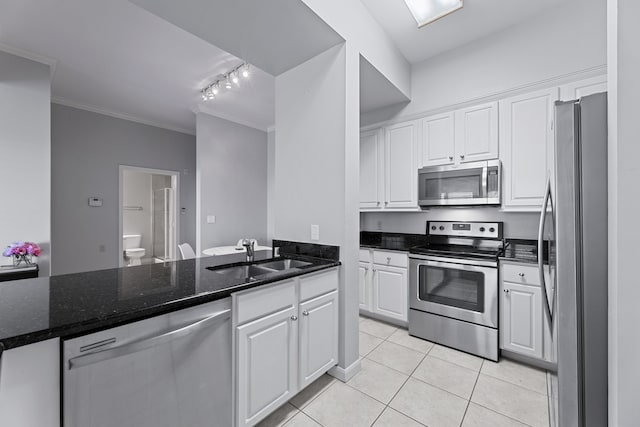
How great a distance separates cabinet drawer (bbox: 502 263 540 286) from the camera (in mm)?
2096

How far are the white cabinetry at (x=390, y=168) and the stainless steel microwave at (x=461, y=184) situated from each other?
148mm

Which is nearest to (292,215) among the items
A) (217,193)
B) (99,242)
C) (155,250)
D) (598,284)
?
(598,284)

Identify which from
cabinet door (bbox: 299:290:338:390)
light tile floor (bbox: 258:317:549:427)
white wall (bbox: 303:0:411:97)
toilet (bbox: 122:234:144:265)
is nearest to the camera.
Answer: light tile floor (bbox: 258:317:549:427)

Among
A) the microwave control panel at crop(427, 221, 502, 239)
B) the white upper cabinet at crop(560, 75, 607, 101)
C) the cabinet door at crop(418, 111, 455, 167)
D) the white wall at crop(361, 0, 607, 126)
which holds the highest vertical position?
the white wall at crop(361, 0, 607, 126)

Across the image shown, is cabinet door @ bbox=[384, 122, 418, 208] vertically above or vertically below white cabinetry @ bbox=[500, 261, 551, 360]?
above

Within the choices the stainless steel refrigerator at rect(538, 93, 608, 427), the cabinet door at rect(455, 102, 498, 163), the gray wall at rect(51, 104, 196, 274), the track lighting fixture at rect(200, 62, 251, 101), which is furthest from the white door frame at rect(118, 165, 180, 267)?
the stainless steel refrigerator at rect(538, 93, 608, 427)

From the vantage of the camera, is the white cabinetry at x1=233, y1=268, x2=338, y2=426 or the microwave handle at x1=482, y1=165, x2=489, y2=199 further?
the microwave handle at x1=482, y1=165, x2=489, y2=199

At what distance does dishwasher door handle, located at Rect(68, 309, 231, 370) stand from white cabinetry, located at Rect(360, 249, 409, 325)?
6.69 ft

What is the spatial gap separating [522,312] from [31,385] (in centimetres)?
294

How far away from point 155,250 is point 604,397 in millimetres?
8274

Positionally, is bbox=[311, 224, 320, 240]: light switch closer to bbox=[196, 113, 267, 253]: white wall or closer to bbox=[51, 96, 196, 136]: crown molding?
bbox=[196, 113, 267, 253]: white wall

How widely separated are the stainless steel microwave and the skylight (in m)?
1.37

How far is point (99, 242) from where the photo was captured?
14.8 ft

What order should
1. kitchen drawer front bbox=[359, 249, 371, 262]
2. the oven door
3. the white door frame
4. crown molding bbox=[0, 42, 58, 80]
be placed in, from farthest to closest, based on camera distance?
the white door frame → kitchen drawer front bbox=[359, 249, 371, 262] → crown molding bbox=[0, 42, 58, 80] → the oven door
